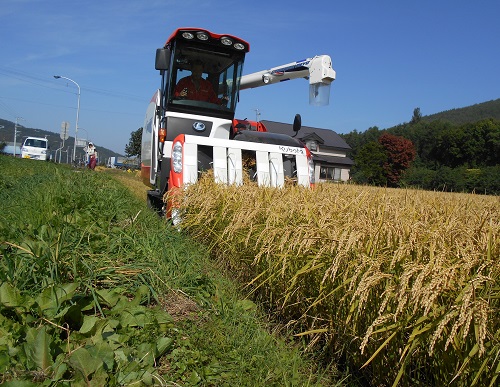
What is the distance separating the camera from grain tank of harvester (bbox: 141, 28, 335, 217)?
21.9 ft

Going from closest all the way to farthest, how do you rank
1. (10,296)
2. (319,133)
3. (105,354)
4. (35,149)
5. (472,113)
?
(105,354)
(10,296)
(35,149)
(319,133)
(472,113)

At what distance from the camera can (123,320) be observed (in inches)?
109

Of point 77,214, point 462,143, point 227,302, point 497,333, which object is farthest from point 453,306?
point 462,143

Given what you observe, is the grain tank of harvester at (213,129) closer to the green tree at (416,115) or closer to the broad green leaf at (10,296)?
the broad green leaf at (10,296)

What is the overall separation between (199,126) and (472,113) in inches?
4647

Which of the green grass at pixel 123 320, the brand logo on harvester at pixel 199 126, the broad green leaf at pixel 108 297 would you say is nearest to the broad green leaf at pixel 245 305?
the green grass at pixel 123 320

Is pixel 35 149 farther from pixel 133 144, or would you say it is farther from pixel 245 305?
pixel 245 305

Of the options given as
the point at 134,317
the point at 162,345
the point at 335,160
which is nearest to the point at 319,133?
the point at 335,160

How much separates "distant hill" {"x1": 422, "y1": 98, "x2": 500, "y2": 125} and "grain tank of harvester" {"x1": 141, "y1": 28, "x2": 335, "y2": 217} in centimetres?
10577

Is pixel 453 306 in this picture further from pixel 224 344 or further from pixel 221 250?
pixel 221 250

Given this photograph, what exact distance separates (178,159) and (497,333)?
512 centimetres

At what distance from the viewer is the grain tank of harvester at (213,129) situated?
6.69 meters

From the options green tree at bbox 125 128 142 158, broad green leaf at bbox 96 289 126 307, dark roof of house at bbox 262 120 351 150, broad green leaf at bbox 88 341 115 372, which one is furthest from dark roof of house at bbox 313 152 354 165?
broad green leaf at bbox 88 341 115 372

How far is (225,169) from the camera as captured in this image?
6.64 meters
